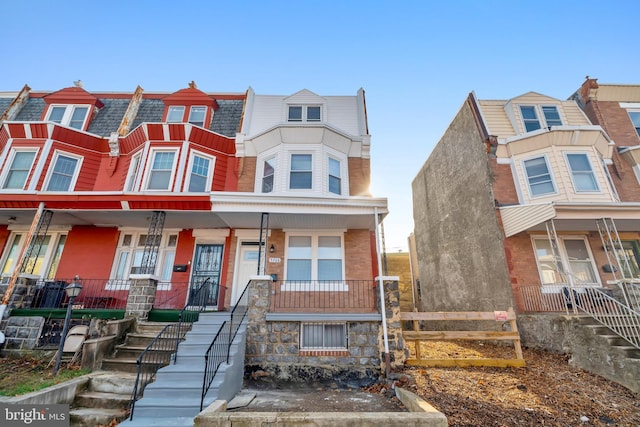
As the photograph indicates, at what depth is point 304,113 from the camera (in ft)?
40.3

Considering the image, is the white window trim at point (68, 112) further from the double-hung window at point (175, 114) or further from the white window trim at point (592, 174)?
the white window trim at point (592, 174)

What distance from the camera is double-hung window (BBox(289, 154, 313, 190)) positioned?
10380mm

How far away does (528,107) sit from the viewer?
12906 millimetres

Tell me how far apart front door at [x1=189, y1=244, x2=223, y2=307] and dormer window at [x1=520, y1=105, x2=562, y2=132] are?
1424cm

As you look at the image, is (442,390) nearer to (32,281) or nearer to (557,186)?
(557,186)

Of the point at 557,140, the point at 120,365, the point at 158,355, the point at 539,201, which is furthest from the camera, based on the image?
the point at 557,140

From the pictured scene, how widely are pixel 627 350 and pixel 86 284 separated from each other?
15.6m

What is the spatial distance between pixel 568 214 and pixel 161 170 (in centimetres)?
1427

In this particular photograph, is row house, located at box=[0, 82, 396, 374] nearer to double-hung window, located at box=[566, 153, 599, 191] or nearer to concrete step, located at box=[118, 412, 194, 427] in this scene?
concrete step, located at box=[118, 412, 194, 427]

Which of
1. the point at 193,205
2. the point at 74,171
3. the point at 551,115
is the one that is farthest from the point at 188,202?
the point at 551,115

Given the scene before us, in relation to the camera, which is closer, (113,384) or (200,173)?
(113,384)

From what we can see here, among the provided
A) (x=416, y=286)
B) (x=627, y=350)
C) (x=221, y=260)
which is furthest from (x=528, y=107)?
(x=221, y=260)

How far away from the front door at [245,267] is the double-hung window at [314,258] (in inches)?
51.1

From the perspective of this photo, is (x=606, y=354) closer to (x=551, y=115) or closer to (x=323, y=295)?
(x=323, y=295)
